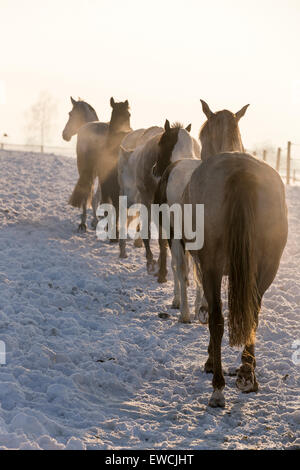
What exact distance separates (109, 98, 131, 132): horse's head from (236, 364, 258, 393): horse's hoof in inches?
281

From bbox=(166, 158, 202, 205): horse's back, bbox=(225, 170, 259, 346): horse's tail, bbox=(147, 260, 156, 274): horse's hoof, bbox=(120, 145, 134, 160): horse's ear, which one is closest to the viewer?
bbox=(225, 170, 259, 346): horse's tail

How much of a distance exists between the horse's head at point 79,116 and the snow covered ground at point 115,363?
4.25 meters

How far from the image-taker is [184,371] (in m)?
5.58

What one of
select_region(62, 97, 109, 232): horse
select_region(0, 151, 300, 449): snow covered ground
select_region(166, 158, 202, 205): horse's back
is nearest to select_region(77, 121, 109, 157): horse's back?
select_region(62, 97, 109, 232): horse

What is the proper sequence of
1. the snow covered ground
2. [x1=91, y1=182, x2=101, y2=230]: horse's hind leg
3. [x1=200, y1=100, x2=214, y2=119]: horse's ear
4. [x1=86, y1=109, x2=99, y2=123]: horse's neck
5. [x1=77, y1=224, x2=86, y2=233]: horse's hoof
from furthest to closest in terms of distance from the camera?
[x1=86, y1=109, x2=99, y2=123]: horse's neck
[x1=91, y1=182, x2=101, y2=230]: horse's hind leg
[x1=77, y1=224, x2=86, y2=233]: horse's hoof
[x1=200, y1=100, x2=214, y2=119]: horse's ear
the snow covered ground

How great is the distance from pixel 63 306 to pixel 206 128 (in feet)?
9.96

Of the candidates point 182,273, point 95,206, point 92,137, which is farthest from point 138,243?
point 182,273

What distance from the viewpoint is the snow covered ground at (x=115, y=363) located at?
13.4 feet

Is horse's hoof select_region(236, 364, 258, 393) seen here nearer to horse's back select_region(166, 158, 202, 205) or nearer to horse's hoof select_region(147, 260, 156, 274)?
horse's back select_region(166, 158, 202, 205)

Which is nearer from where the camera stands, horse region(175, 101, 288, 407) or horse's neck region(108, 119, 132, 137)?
horse region(175, 101, 288, 407)

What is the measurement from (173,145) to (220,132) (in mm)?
2114

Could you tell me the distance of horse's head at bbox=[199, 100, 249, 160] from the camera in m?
5.43
